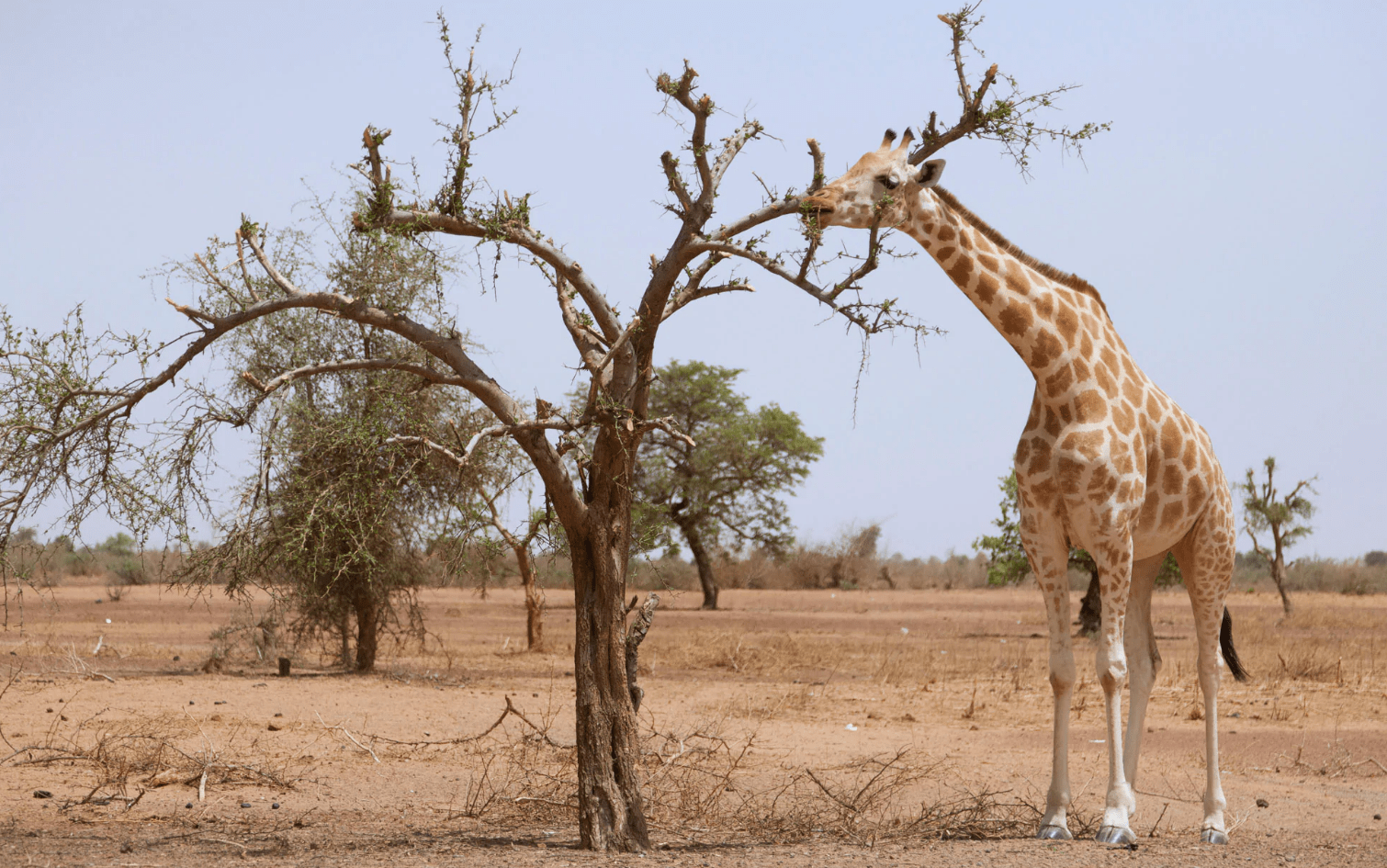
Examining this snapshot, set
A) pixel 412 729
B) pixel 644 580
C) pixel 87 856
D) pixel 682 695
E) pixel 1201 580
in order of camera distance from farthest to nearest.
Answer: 1. pixel 644 580
2. pixel 682 695
3. pixel 412 729
4. pixel 1201 580
5. pixel 87 856

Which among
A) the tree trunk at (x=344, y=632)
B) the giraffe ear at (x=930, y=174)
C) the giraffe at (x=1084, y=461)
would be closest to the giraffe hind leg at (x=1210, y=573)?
the giraffe at (x=1084, y=461)

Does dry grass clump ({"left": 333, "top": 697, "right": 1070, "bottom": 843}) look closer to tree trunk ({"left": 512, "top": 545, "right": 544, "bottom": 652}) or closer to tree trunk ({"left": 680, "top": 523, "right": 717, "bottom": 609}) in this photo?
tree trunk ({"left": 512, "top": 545, "right": 544, "bottom": 652})

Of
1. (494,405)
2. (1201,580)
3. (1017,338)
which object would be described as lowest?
(1201,580)

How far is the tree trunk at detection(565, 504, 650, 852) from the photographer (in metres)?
6.73

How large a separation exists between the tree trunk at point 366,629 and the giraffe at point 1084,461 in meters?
9.79

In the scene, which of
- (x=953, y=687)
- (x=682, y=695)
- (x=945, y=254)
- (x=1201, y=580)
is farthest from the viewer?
(x=953, y=687)

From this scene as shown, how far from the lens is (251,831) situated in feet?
24.2

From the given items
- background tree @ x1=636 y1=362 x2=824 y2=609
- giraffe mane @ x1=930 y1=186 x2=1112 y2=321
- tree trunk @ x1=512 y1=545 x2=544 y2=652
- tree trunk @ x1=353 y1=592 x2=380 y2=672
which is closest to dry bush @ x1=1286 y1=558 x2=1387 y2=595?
background tree @ x1=636 y1=362 x2=824 y2=609

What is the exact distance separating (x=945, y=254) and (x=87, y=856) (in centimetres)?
599

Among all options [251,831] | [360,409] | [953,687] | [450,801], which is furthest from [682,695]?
[251,831]

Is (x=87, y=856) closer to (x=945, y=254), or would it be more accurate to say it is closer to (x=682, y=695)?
(x=945, y=254)

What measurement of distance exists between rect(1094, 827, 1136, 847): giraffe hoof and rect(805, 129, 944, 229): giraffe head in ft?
12.5

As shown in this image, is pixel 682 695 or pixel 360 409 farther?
pixel 682 695

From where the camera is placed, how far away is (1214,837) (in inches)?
289
